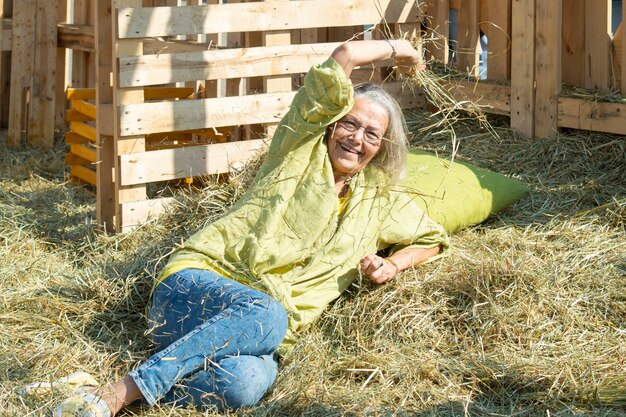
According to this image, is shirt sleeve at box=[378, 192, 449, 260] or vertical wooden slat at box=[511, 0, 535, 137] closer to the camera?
shirt sleeve at box=[378, 192, 449, 260]

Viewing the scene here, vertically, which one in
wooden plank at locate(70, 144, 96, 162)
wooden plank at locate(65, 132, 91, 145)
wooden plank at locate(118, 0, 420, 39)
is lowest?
wooden plank at locate(70, 144, 96, 162)

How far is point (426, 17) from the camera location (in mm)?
7207

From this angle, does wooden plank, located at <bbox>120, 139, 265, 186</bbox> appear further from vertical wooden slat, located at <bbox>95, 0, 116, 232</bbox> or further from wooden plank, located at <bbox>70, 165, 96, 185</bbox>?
wooden plank, located at <bbox>70, 165, 96, 185</bbox>

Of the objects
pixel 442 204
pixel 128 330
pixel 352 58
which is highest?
pixel 352 58

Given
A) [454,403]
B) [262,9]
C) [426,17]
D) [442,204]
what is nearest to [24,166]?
[262,9]

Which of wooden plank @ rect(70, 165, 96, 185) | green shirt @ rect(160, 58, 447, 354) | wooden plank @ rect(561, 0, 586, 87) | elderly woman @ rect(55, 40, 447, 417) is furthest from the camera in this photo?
wooden plank @ rect(70, 165, 96, 185)

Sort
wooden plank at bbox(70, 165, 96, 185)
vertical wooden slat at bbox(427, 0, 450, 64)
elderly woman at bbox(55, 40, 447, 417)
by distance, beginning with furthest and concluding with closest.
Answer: vertical wooden slat at bbox(427, 0, 450, 64) → wooden plank at bbox(70, 165, 96, 185) → elderly woman at bbox(55, 40, 447, 417)

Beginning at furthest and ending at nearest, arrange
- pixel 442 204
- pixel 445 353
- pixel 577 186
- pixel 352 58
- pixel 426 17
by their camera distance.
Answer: pixel 426 17, pixel 577 186, pixel 442 204, pixel 352 58, pixel 445 353

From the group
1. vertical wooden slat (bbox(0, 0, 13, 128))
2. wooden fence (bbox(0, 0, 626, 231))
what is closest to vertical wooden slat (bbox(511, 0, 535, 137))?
wooden fence (bbox(0, 0, 626, 231))

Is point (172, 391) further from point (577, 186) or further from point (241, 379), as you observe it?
point (577, 186)

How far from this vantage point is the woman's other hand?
4535mm

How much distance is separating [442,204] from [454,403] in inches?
69.7

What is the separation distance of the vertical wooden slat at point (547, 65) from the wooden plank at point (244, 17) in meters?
1.02

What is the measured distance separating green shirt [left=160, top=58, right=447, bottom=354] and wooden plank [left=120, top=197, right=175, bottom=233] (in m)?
1.34
